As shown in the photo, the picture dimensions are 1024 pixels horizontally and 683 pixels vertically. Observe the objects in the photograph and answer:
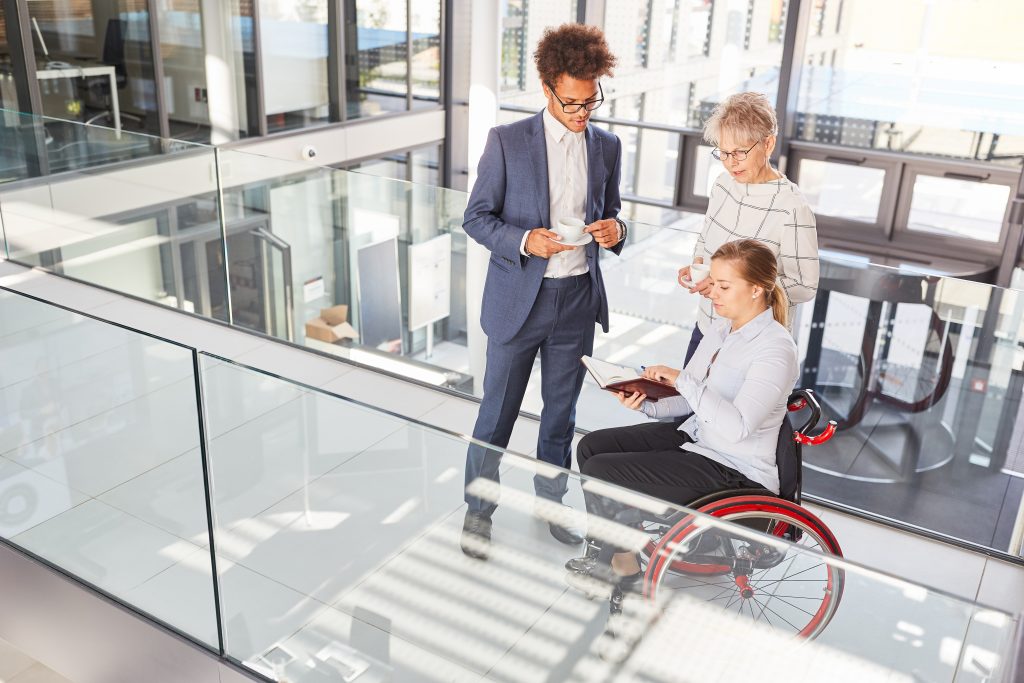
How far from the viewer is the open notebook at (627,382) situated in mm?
2516

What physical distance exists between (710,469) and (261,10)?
6733 millimetres

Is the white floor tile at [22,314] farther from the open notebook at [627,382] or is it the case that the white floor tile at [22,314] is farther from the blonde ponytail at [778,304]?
the blonde ponytail at [778,304]

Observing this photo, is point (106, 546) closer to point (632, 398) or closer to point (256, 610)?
point (256, 610)

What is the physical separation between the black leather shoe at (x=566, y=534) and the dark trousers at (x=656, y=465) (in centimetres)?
31

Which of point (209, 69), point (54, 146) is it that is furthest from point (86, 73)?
point (54, 146)

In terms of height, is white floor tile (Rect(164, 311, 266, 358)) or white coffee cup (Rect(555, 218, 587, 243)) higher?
white coffee cup (Rect(555, 218, 587, 243))

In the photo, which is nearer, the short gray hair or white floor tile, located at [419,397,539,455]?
the short gray hair

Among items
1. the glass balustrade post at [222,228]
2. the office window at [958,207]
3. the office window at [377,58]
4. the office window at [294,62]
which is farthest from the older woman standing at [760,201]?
the office window at [377,58]

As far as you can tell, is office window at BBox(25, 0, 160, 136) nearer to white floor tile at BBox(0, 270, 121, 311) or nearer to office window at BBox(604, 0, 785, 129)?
white floor tile at BBox(0, 270, 121, 311)

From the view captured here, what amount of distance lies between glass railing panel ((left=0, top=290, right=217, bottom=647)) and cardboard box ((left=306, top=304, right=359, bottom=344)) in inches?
89.0

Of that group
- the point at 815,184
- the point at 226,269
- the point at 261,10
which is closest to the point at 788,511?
the point at 226,269


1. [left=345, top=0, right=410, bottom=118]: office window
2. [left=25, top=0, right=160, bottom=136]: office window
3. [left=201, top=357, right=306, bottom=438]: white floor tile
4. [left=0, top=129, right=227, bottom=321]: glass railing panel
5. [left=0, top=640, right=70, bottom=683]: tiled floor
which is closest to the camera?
[left=201, top=357, right=306, bottom=438]: white floor tile

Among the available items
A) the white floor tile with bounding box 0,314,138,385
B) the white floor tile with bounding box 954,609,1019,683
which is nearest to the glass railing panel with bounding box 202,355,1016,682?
the white floor tile with bounding box 954,609,1019,683

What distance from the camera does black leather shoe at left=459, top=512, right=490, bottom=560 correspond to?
2.14 metres
